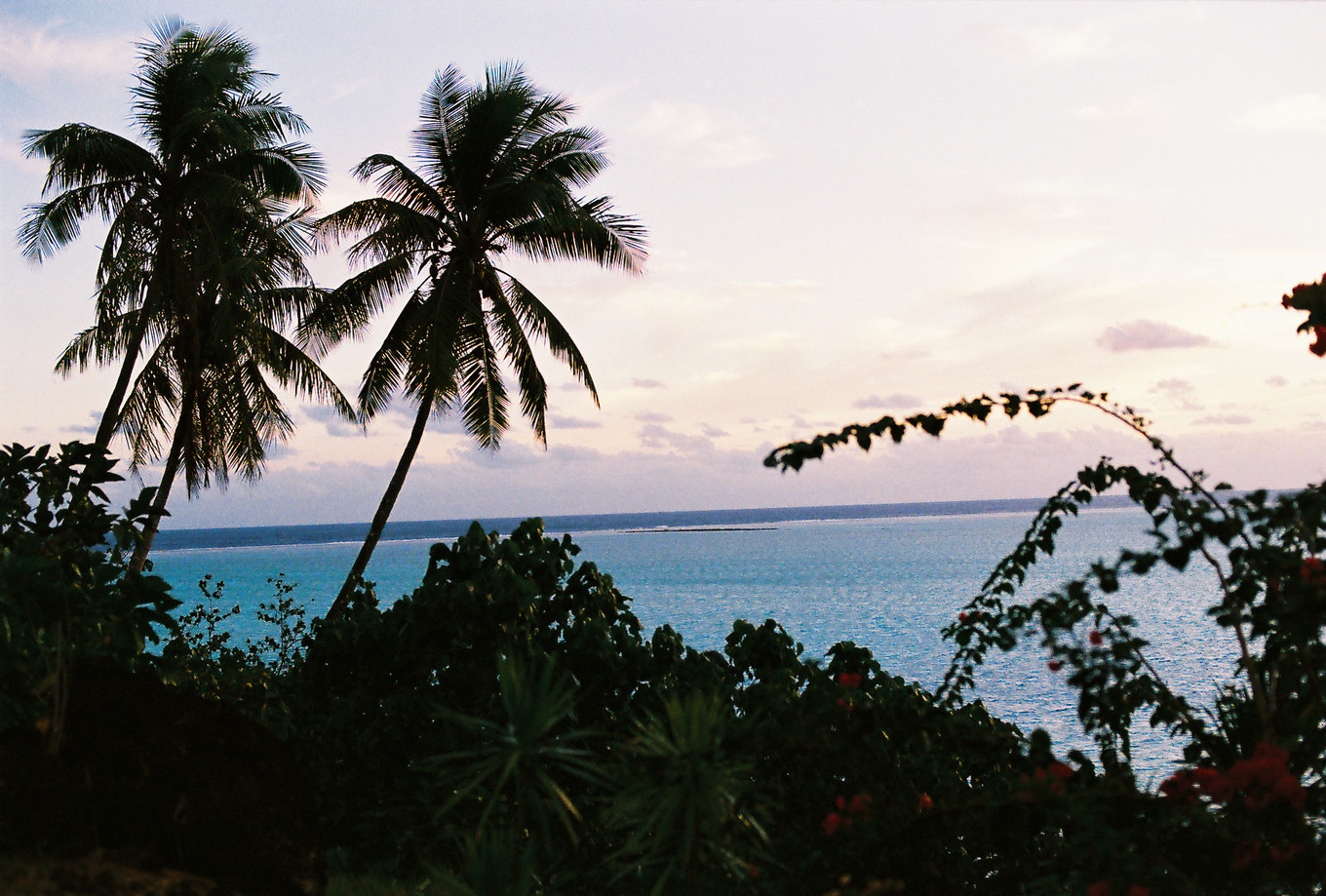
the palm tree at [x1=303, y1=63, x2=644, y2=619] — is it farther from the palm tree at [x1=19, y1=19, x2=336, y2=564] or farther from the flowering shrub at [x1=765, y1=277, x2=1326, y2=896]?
the flowering shrub at [x1=765, y1=277, x2=1326, y2=896]

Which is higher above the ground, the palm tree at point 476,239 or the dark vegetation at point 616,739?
the palm tree at point 476,239

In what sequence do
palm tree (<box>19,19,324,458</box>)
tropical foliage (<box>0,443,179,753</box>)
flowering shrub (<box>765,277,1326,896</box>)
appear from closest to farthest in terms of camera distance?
1. flowering shrub (<box>765,277,1326,896</box>)
2. tropical foliage (<box>0,443,179,753</box>)
3. palm tree (<box>19,19,324,458</box>)

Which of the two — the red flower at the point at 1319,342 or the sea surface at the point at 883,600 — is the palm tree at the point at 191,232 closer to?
the sea surface at the point at 883,600

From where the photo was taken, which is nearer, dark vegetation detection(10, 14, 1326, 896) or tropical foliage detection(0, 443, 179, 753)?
dark vegetation detection(10, 14, 1326, 896)

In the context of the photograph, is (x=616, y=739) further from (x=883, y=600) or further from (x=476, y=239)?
(x=883, y=600)

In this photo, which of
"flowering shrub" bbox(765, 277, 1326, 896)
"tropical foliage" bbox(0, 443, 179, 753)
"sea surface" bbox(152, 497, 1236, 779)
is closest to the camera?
"flowering shrub" bbox(765, 277, 1326, 896)

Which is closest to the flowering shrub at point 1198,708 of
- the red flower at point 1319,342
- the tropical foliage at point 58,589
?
the red flower at point 1319,342

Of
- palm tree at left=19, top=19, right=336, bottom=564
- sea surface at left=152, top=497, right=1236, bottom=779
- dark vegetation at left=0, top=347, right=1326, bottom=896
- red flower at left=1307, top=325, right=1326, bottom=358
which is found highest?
palm tree at left=19, top=19, right=336, bottom=564

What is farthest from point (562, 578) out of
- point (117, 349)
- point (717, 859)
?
point (117, 349)

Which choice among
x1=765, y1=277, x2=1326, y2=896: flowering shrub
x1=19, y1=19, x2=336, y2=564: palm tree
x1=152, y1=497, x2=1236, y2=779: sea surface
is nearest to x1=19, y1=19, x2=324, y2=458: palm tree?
x1=19, y1=19, x2=336, y2=564: palm tree

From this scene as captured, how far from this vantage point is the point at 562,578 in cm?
584

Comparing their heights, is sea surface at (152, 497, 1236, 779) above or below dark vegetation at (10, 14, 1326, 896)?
below

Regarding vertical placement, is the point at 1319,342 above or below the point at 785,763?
above

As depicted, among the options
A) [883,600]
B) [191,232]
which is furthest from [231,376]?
[883,600]
